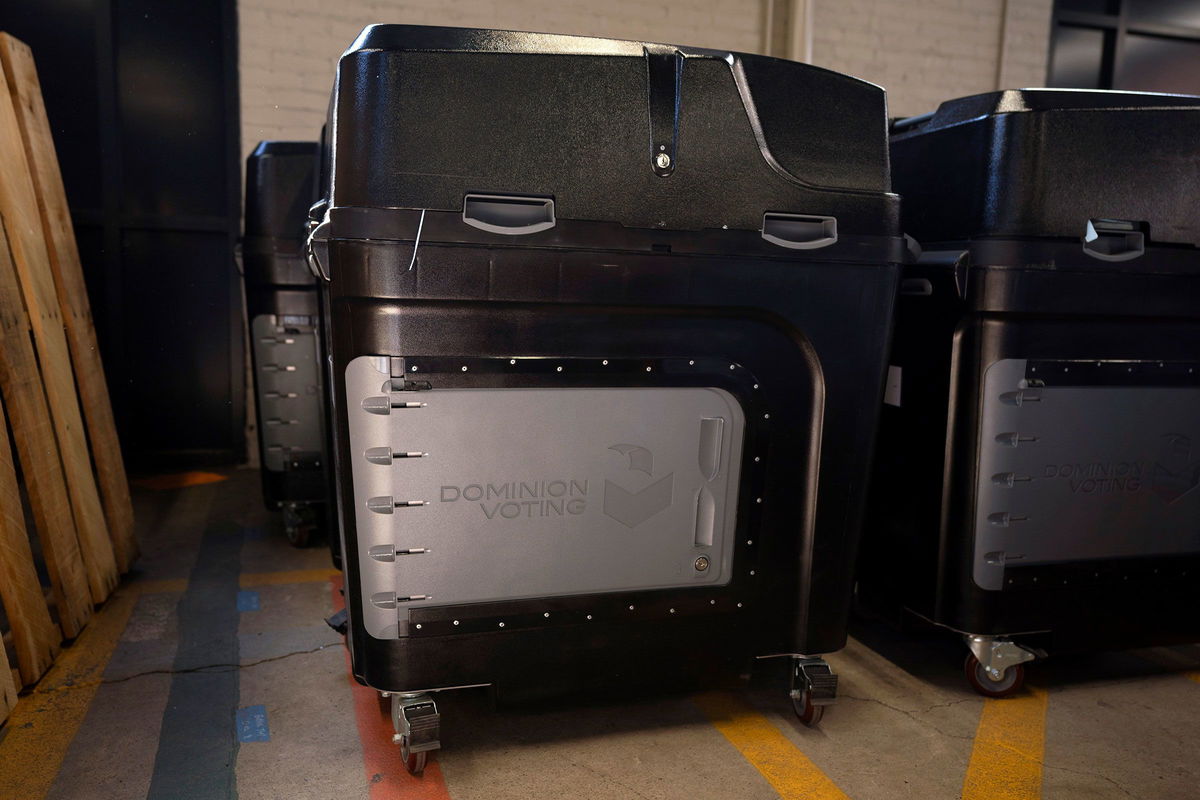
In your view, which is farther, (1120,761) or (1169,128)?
(1169,128)

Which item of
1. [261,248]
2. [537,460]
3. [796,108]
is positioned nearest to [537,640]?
[537,460]

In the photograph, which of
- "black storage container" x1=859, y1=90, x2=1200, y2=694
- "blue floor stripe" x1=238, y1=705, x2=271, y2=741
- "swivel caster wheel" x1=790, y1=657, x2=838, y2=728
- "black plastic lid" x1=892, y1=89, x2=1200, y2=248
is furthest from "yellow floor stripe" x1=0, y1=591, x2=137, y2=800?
"black plastic lid" x1=892, y1=89, x2=1200, y2=248

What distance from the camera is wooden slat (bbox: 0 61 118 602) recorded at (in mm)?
2057

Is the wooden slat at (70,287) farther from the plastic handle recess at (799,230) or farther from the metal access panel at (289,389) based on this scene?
the plastic handle recess at (799,230)

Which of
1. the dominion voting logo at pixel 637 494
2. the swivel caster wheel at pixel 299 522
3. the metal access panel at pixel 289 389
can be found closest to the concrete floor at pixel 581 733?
the dominion voting logo at pixel 637 494

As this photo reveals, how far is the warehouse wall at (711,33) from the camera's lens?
3.85 m

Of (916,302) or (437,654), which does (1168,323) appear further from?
(437,654)

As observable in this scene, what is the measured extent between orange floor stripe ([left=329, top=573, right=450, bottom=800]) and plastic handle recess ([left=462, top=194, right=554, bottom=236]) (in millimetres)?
961

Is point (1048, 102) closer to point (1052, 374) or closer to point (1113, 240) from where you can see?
point (1113, 240)

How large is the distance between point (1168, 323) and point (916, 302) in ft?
1.69

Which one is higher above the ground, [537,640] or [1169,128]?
[1169,128]

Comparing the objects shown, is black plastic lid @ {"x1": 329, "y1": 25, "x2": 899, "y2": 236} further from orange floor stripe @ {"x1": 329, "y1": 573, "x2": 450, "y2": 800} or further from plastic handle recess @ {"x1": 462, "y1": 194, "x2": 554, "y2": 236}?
orange floor stripe @ {"x1": 329, "y1": 573, "x2": 450, "y2": 800}

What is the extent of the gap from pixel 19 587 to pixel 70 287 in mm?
929

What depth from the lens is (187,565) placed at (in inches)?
106
